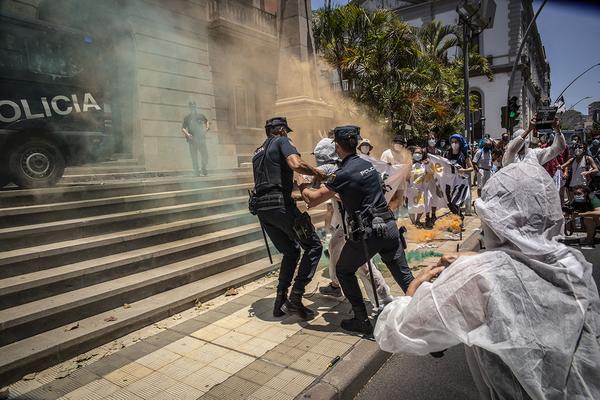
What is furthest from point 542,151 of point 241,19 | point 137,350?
point 241,19

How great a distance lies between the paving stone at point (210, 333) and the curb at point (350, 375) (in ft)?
4.05

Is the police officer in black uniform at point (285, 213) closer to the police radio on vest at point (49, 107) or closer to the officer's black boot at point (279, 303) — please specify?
the officer's black boot at point (279, 303)

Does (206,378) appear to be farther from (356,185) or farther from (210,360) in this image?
(356,185)

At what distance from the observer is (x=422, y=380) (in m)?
3.05

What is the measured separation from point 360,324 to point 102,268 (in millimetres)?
2813

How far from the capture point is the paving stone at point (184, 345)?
3.50m

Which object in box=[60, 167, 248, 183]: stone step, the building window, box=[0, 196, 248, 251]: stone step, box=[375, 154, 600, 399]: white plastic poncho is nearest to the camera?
box=[375, 154, 600, 399]: white plastic poncho

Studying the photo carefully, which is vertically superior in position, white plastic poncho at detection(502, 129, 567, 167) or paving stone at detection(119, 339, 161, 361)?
white plastic poncho at detection(502, 129, 567, 167)

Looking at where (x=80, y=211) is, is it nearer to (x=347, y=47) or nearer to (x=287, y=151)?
(x=287, y=151)

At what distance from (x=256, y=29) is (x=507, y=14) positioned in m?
28.8

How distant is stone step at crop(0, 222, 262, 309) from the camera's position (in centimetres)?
370

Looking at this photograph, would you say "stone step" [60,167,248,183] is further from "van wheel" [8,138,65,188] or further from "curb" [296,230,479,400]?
"curb" [296,230,479,400]

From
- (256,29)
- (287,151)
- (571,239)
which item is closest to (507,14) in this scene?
(256,29)

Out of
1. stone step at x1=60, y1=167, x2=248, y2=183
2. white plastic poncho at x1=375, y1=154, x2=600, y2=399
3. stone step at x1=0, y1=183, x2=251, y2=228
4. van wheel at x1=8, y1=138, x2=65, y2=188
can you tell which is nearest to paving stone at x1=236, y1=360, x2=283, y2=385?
white plastic poncho at x1=375, y1=154, x2=600, y2=399
